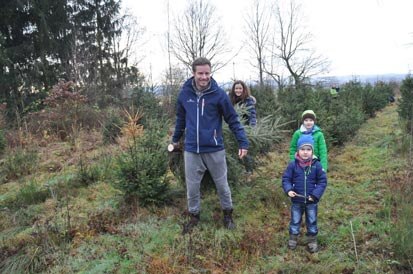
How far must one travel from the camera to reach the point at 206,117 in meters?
3.70

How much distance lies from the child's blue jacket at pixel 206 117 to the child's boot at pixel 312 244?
1258 millimetres

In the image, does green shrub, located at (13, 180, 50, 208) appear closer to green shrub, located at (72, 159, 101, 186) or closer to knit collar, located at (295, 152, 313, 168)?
green shrub, located at (72, 159, 101, 186)

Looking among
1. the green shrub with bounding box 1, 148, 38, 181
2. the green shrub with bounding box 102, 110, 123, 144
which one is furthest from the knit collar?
the green shrub with bounding box 102, 110, 123, 144

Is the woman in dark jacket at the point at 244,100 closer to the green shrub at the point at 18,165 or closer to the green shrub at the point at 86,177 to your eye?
the green shrub at the point at 86,177

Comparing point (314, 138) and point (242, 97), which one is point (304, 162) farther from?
point (242, 97)

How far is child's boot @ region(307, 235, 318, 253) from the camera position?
3.66 meters

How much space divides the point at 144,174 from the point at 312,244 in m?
2.31

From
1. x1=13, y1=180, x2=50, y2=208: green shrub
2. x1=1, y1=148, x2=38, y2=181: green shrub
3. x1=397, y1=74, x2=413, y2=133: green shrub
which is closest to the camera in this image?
x1=13, y1=180, x2=50, y2=208: green shrub

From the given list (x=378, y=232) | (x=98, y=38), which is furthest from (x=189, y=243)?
(x=98, y=38)

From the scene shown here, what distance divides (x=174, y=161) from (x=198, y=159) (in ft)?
2.82

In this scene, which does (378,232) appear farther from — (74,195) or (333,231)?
(74,195)

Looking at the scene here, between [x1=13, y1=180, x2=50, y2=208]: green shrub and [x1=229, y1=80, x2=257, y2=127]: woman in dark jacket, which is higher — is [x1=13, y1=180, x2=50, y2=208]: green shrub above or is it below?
below

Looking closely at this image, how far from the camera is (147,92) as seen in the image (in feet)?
44.3

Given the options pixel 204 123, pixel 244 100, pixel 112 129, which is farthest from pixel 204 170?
pixel 112 129
